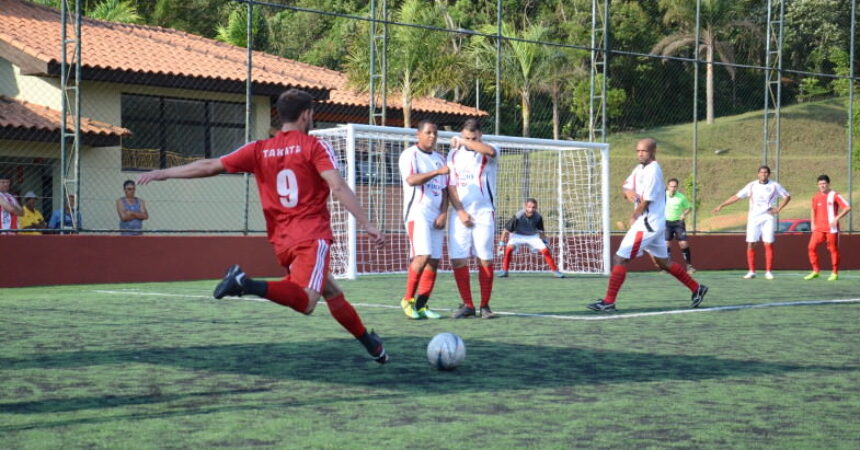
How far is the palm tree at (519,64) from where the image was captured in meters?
21.2

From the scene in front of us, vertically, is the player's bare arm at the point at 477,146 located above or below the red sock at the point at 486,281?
above

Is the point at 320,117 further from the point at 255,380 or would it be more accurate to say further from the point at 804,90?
the point at 804,90

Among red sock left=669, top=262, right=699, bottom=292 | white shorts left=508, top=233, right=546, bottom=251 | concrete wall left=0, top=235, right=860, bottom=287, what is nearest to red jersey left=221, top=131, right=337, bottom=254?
red sock left=669, top=262, right=699, bottom=292

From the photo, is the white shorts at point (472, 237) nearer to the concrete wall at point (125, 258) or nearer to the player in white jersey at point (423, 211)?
the player in white jersey at point (423, 211)

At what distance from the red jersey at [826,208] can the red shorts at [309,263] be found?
1485 cm

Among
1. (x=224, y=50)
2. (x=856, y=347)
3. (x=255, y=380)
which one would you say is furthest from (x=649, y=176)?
(x=224, y=50)

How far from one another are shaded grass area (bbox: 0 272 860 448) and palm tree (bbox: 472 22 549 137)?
11056 millimetres

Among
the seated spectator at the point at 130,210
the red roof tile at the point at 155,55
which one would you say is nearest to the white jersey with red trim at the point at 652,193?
the seated spectator at the point at 130,210

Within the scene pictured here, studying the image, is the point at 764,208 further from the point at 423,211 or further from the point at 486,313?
the point at 423,211

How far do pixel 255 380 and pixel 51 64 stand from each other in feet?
53.5

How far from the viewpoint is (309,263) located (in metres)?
6.09

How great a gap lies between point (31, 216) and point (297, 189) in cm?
1168

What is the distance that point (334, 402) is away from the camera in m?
5.49

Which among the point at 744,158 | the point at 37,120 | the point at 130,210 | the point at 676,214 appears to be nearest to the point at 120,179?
the point at 37,120
